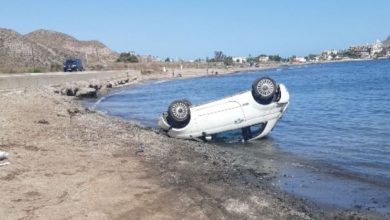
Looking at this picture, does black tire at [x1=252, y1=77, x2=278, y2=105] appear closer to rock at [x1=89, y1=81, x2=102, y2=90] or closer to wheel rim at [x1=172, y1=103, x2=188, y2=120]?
wheel rim at [x1=172, y1=103, x2=188, y2=120]

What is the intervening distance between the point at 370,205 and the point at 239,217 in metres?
3.33

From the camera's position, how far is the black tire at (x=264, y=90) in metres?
19.4

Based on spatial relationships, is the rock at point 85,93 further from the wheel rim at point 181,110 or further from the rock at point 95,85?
the wheel rim at point 181,110

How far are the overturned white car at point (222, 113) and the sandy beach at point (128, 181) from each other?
52.4 inches

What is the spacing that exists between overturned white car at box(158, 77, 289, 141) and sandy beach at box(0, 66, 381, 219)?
1330 millimetres

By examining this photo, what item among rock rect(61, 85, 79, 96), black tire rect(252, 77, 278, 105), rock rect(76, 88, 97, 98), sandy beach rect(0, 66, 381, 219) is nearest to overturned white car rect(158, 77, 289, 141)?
black tire rect(252, 77, 278, 105)

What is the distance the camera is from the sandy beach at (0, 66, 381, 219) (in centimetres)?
928

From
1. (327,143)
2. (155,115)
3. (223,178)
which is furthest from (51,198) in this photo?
(155,115)

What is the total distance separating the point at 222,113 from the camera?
19453 millimetres

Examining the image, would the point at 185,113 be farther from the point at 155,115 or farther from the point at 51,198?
the point at 155,115

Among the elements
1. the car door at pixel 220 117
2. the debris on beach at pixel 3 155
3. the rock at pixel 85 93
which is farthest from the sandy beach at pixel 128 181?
the rock at pixel 85 93

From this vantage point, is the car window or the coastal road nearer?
the car window

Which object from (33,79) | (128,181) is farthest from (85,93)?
(128,181)

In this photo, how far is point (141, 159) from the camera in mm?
13898
